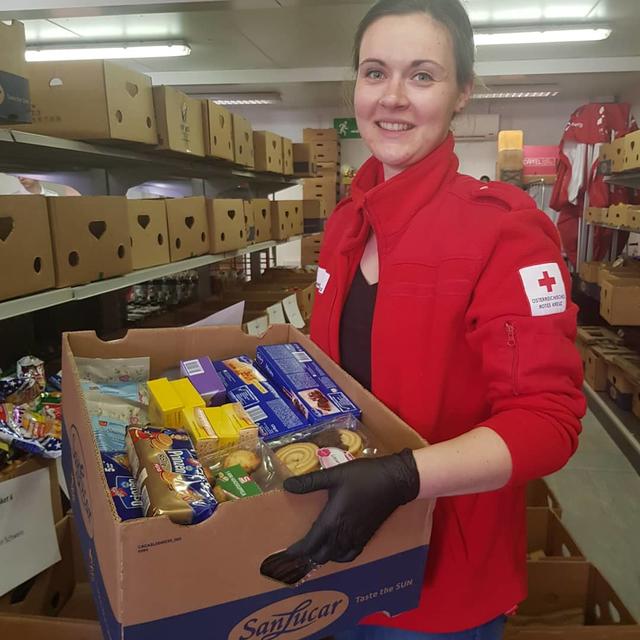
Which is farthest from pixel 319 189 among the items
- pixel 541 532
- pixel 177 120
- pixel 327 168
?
pixel 541 532

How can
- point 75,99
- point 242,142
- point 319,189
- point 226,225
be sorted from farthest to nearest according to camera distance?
point 319,189
point 242,142
point 226,225
point 75,99

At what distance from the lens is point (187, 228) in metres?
2.37

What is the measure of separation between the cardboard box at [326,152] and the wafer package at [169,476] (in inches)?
340

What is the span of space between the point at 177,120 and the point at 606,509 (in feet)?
9.15

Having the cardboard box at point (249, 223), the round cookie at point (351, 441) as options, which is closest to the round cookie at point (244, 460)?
the round cookie at point (351, 441)

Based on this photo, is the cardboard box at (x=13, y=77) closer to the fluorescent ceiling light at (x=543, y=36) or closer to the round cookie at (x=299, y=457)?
the round cookie at (x=299, y=457)

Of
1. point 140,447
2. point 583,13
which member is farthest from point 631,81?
point 140,447

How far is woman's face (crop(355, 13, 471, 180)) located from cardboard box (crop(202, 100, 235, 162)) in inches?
69.0

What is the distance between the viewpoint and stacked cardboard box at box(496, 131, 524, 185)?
7816 millimetres

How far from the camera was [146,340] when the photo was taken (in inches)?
47.9

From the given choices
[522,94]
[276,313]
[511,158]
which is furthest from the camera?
[522,94]

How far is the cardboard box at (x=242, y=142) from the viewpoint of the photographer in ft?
10.2

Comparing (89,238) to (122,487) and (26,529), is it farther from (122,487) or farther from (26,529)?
(122,487)

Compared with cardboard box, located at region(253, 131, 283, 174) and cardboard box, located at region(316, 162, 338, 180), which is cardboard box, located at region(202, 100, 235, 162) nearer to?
cardboard box, located at region(253, 131, 283, 174)
